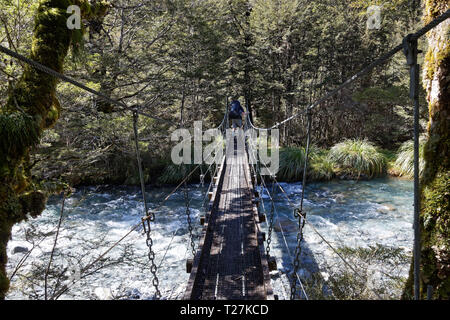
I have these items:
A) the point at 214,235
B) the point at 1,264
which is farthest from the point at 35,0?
the point at 214,235

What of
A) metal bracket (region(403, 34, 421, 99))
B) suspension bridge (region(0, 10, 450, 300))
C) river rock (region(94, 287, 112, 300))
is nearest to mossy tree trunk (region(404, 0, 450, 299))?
suspension bridge (region(0, 10, 450, 300))

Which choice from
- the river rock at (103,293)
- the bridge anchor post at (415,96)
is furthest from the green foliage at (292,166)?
the bridge anchor post at (415,96)

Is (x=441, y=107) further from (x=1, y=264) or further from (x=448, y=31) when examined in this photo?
(x=1, y=264)

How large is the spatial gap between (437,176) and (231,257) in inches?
61.5

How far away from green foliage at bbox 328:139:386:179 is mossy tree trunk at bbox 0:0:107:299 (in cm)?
607

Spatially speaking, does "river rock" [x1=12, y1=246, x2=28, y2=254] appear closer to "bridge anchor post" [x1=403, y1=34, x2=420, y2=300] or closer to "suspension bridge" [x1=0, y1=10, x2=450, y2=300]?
"suspension bridge" [x1=0, y1=10, x2=450, y2=300]

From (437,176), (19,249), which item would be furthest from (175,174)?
(437,176)

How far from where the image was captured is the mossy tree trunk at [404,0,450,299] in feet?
3.50

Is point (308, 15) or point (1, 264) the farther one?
point (308, 15)

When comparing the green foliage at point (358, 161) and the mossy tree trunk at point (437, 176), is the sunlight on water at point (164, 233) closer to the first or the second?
the green foliage at point (358, 161)

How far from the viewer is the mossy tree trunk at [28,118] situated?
5.42 ft

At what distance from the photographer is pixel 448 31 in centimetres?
119

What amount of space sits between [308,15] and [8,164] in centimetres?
859
